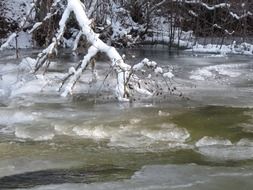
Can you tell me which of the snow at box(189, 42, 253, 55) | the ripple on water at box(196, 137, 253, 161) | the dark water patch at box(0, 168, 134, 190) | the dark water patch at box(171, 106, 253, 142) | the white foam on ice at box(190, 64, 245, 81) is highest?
the snow at box(189, 42, 253, 55)

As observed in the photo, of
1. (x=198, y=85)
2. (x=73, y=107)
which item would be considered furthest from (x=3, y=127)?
(x=198, y=85)

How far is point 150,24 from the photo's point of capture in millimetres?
17453

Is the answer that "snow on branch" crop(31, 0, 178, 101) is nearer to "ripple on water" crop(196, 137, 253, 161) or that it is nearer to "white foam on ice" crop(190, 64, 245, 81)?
"white foam on ice" crop(190, 64, 245, 81)

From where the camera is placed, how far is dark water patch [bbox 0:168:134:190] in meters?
4.80

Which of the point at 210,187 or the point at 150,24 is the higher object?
the point at 150,24

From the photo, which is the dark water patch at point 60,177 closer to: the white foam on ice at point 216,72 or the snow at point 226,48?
the white foam on ice at point 216,72

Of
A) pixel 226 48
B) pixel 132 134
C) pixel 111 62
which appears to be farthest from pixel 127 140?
pixel 226 48

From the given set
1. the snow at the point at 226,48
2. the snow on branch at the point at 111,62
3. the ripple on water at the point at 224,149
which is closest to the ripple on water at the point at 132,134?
the ripple on water at the point at 224,149

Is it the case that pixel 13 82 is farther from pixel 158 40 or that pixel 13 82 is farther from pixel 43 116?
pixel 158 40

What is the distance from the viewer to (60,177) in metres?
4.96

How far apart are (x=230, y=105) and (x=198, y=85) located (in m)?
1.83

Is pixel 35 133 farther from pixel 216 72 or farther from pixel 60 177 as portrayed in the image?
pixel 216 72

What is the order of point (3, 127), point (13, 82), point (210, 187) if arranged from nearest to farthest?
point (210, 187), point (3, 127), point (13, 82)

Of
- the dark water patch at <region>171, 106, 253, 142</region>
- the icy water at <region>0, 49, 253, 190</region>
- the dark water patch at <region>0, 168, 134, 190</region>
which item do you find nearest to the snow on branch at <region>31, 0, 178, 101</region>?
the icy water at <region>0, 49, 253, 190</region>
